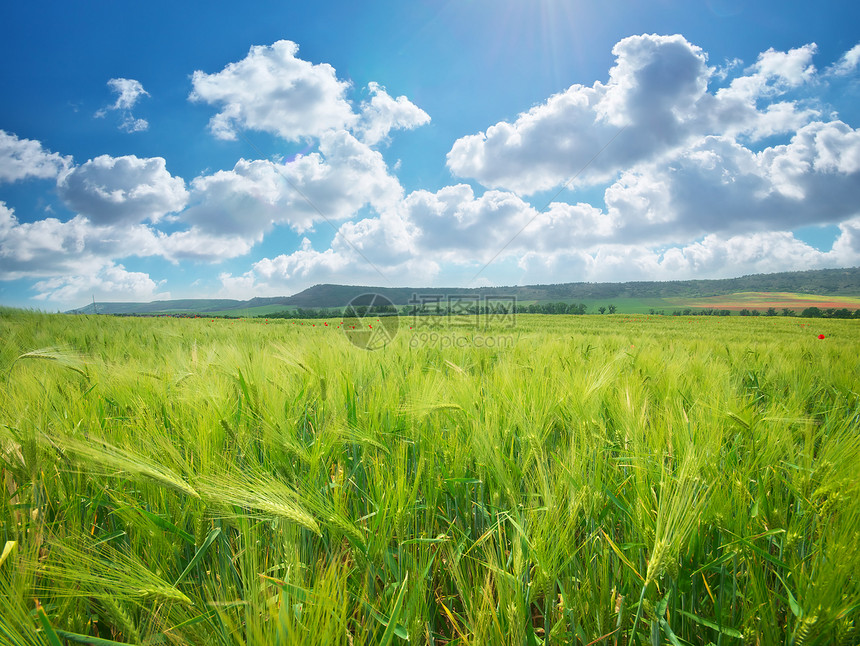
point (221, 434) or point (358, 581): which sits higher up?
point (221, 434)

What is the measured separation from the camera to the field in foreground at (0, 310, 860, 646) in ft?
2.56

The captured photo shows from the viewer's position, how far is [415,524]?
1.17m

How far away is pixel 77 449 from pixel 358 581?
33.5 inches

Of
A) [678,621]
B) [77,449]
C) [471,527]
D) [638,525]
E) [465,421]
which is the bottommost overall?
[678,621]

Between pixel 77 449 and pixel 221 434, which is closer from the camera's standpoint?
pixel 77 449

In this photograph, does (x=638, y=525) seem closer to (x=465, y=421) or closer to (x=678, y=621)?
(x=678, y=621)

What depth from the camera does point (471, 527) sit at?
121 cm

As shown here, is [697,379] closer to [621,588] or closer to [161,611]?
[621,588]

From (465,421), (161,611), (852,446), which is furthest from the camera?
(465,421)

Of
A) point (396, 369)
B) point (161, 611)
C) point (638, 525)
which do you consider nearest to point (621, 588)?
point (638, 525)

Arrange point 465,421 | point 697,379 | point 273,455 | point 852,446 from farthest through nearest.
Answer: point 697,379
point 465,421
point 273,455
point 852,446

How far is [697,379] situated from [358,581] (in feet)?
8.34

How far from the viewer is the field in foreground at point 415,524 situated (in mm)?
779

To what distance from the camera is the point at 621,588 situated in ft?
3.06
